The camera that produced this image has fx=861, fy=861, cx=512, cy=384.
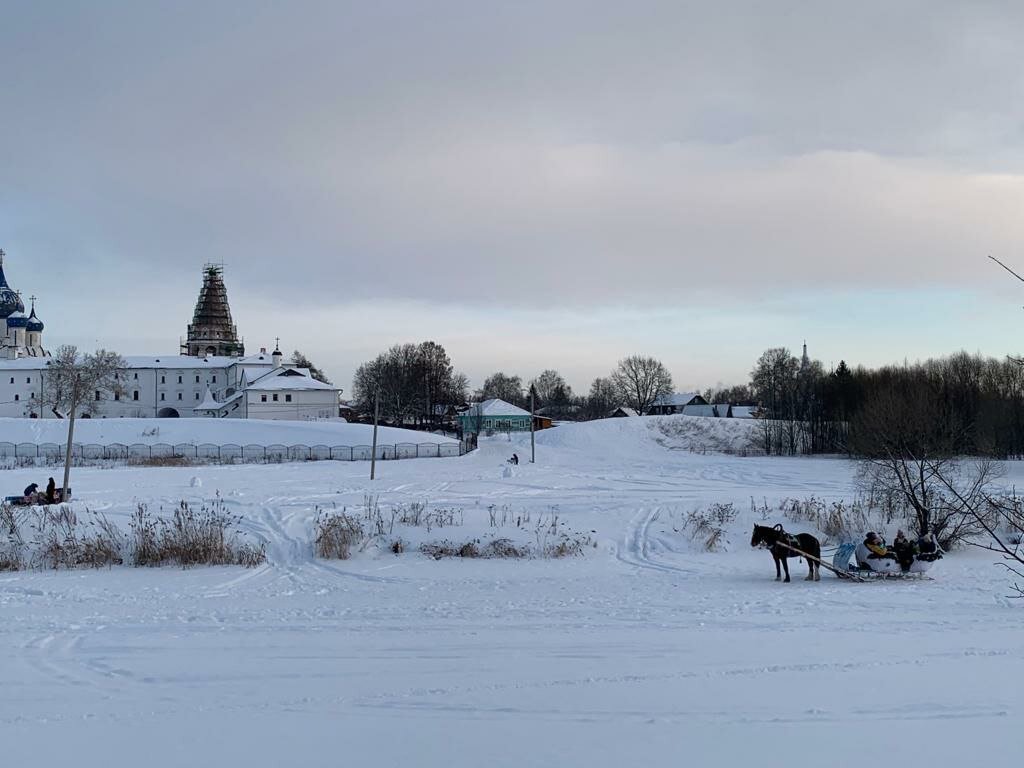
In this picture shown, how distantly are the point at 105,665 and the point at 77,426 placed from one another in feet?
210

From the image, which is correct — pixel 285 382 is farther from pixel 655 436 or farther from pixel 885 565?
pixel 885 565

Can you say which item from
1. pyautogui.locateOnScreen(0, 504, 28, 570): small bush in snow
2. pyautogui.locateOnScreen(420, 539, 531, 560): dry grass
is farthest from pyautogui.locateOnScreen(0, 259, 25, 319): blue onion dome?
pyautogui.locateOnScreen(420, 539, 531, 560): dry grass

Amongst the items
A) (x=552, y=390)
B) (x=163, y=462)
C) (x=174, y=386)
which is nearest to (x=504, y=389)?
(x=552, y=390)

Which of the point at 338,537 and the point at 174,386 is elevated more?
the point at 174,386

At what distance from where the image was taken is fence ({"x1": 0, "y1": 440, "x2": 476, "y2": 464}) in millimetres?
51031

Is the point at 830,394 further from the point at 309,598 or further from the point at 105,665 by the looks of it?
the point at 105,665

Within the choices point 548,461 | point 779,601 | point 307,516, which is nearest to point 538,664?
point 779,601

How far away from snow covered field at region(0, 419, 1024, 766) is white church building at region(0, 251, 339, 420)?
66.0 metres

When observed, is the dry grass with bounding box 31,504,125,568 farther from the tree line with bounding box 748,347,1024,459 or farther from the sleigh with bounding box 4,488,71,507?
the tree line with bounding box 748,347,1024,459

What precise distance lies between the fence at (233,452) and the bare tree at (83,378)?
28.2 meters

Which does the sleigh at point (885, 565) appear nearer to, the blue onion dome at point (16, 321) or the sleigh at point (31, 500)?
the sleigh at point (31, 500)

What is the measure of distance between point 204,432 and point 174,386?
41.0 m

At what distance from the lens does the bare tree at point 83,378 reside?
86000 millimetres

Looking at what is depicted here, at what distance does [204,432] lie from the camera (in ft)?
213
